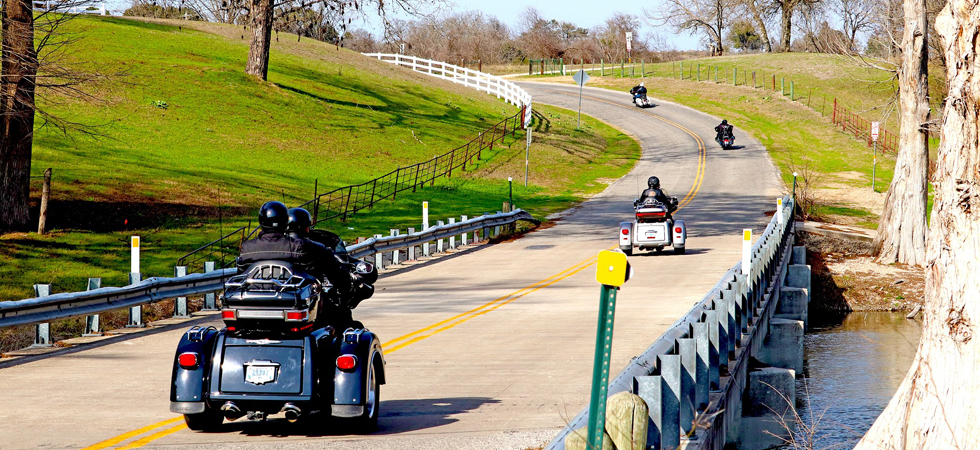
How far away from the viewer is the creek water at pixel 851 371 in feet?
46.8

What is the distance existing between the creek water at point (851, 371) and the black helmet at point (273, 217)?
6770 mm

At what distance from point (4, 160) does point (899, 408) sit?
70.9 ft

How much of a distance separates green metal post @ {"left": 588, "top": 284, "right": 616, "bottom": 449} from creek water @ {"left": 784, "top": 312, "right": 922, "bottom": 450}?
22.5ft

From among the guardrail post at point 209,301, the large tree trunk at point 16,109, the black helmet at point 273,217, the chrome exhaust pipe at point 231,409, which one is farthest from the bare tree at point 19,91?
the chrome exhaust pipe at point 231,409

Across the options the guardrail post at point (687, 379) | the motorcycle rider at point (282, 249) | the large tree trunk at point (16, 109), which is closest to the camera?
the motorcycle rider at point (282, 249)

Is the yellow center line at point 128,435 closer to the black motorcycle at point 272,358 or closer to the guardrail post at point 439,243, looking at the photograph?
the black motorcycle at point 272,358

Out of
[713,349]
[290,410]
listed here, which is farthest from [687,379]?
[290,410]

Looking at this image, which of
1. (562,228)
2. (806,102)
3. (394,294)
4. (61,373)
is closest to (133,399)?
(61,373)

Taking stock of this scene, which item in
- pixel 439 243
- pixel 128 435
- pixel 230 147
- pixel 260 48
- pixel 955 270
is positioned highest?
pixel 260 48

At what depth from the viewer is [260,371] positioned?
755 cm

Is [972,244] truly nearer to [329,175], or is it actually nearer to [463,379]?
[463,379]

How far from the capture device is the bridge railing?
6.76m

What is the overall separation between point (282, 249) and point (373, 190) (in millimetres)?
24664

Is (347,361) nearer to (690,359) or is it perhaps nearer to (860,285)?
(690,359)
